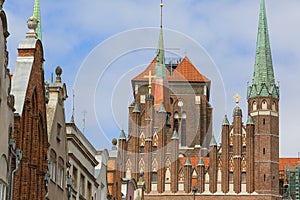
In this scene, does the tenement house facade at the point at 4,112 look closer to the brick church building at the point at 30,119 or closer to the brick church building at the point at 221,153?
the brick church building at the point at 30,119

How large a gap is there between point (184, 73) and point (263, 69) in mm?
15965

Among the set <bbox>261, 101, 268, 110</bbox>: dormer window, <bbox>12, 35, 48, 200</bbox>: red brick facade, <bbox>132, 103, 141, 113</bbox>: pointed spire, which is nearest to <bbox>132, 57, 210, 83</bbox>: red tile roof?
<bbox>132, 103, 141, 113</bbox>: pointed spire

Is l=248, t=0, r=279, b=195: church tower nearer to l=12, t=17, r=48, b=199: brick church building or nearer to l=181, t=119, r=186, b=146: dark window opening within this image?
l=181, t=119, r=186, b=146: dark window opening

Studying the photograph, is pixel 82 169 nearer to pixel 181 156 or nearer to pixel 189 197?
pixel 189 197

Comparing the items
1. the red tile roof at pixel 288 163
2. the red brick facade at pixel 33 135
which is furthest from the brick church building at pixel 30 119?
the red tile roof at pixel 288 163

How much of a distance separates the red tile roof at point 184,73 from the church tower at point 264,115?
12270mm

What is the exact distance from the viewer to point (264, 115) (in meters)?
83.8

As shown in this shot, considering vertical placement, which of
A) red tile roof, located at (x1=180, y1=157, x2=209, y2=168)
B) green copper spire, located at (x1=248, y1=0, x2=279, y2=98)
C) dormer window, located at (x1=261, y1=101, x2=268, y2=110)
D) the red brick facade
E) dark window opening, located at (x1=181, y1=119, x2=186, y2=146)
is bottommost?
the red brick facade

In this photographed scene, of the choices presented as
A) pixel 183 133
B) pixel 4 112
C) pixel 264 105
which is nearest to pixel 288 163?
pixel 183 133

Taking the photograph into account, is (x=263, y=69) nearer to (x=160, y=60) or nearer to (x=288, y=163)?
(x=160, y=60)

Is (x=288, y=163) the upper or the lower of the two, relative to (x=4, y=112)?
upper

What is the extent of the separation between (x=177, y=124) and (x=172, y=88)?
6.25 meters

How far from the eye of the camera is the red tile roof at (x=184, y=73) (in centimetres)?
9888

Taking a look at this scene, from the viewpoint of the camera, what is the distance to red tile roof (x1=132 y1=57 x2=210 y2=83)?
98.9 m
